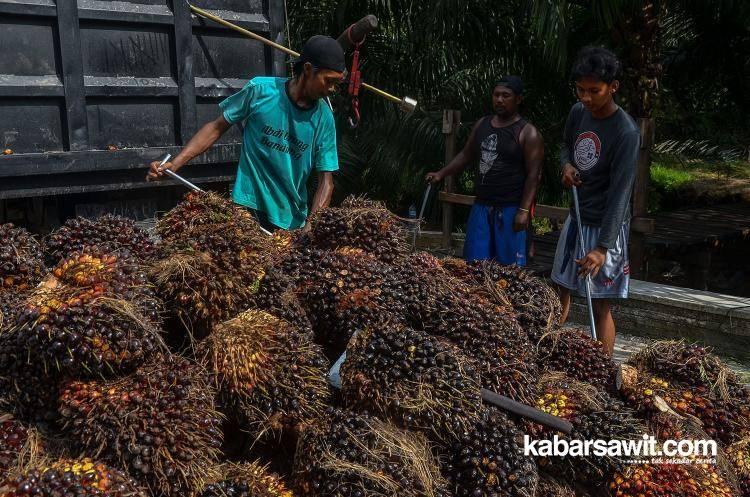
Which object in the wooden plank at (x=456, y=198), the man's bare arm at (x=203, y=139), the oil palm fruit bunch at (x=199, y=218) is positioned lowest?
the wooden plank at (x=456, y=198)

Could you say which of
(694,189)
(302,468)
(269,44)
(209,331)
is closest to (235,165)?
(269,44)

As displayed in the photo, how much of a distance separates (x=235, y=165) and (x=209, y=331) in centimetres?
290

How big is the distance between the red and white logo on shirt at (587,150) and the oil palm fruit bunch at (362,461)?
2487mm

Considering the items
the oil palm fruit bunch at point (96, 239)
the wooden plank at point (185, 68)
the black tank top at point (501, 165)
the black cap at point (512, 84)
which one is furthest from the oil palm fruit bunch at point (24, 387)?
the black cap at point (512, 84)

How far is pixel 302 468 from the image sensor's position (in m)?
2.08

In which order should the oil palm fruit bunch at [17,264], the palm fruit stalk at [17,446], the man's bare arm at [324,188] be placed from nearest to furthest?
the palm fruit stalk at [17,446], the oil palm fruit bunch at [17,264], the man's bare arm at [324,188]

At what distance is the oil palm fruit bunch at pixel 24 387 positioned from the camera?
200 cm

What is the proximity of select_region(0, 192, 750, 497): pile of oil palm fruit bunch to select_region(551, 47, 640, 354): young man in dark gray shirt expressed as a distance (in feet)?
4.34

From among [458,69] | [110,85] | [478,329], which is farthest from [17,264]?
[458,69]

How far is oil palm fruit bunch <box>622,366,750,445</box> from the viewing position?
2.67 metres

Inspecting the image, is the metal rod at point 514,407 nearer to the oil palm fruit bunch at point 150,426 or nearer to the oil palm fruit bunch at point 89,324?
the oil palm fruit bunch at point 150,426

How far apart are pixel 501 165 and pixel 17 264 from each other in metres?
3.78

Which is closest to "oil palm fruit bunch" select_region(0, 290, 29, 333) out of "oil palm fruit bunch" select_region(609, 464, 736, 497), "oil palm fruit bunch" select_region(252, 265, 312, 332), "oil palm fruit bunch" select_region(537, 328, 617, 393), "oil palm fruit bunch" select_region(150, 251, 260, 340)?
"oil palm fruit bunch" select_region(150, 251, 260, 340)

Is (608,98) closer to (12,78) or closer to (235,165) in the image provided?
(235,165)
